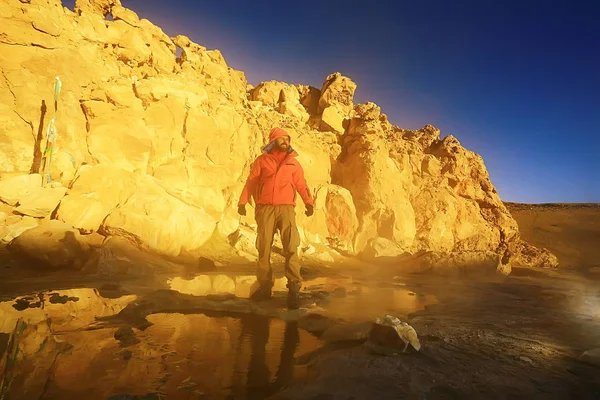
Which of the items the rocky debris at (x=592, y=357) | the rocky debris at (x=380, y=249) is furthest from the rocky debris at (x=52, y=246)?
the rocky debris at (x=380, y=249)

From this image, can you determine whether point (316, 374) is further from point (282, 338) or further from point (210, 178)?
point (210, 178)

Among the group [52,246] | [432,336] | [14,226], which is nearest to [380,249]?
[432,336]

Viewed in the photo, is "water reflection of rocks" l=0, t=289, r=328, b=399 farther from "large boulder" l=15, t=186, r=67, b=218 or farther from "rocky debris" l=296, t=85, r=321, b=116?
"rocky debris" l=296, t=85, r=321, b=116

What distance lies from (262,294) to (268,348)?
2.13 metres

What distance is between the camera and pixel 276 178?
5406 millimetres

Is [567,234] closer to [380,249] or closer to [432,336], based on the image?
[380,249]

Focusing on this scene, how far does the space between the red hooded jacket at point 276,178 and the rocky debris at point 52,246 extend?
13.7 ft

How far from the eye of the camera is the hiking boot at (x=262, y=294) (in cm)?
516

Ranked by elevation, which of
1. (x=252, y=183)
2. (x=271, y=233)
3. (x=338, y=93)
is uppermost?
(x=338, y=93)

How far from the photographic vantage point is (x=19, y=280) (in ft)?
19.1

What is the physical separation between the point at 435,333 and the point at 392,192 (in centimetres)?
1264

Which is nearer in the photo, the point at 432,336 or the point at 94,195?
the point at 432,336

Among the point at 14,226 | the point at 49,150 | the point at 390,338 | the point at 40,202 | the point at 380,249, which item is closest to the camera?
the point at 390,338

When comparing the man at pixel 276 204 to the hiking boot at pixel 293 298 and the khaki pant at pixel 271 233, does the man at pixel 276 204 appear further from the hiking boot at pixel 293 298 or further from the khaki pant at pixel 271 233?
the hiking boot at pixel 293 298
